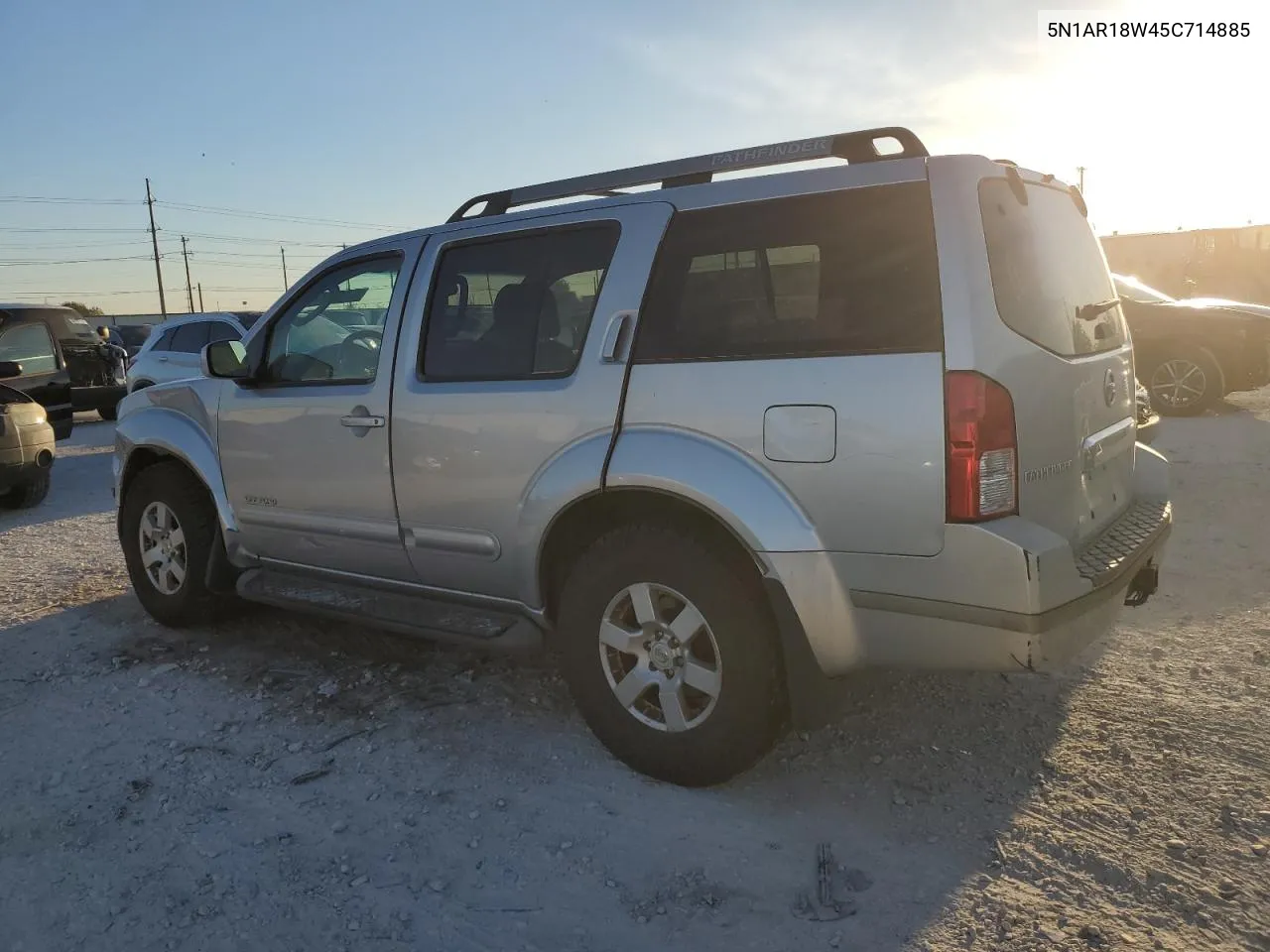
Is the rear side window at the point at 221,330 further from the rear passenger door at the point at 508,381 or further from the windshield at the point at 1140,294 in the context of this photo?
the windshield at the point at 1140,294

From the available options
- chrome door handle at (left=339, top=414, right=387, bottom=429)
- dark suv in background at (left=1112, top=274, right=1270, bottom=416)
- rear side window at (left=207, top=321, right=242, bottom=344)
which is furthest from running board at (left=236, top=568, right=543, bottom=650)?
rear side window at (left=207, top=321, right=242, bottom=344)

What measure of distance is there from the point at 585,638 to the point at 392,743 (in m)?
0.91

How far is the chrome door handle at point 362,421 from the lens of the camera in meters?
3.66

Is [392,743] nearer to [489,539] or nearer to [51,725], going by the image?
[489,539]

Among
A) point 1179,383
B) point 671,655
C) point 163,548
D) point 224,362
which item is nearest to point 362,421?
point 224,362

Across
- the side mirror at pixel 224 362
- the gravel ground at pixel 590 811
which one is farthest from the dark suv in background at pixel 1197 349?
the side mirror at pixel 224 362

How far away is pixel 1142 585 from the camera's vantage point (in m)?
3.15

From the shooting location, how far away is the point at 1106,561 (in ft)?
9.20

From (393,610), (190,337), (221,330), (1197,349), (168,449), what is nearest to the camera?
(393,610)

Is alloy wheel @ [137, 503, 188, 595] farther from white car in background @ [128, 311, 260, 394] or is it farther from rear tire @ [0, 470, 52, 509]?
white car in background @ [128, 311, 260, 394]

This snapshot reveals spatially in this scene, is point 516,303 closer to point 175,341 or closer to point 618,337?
point 618,337

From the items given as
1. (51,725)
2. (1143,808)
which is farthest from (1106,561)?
(51,725)

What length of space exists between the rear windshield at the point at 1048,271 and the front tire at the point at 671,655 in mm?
1143

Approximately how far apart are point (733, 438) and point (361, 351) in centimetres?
186
